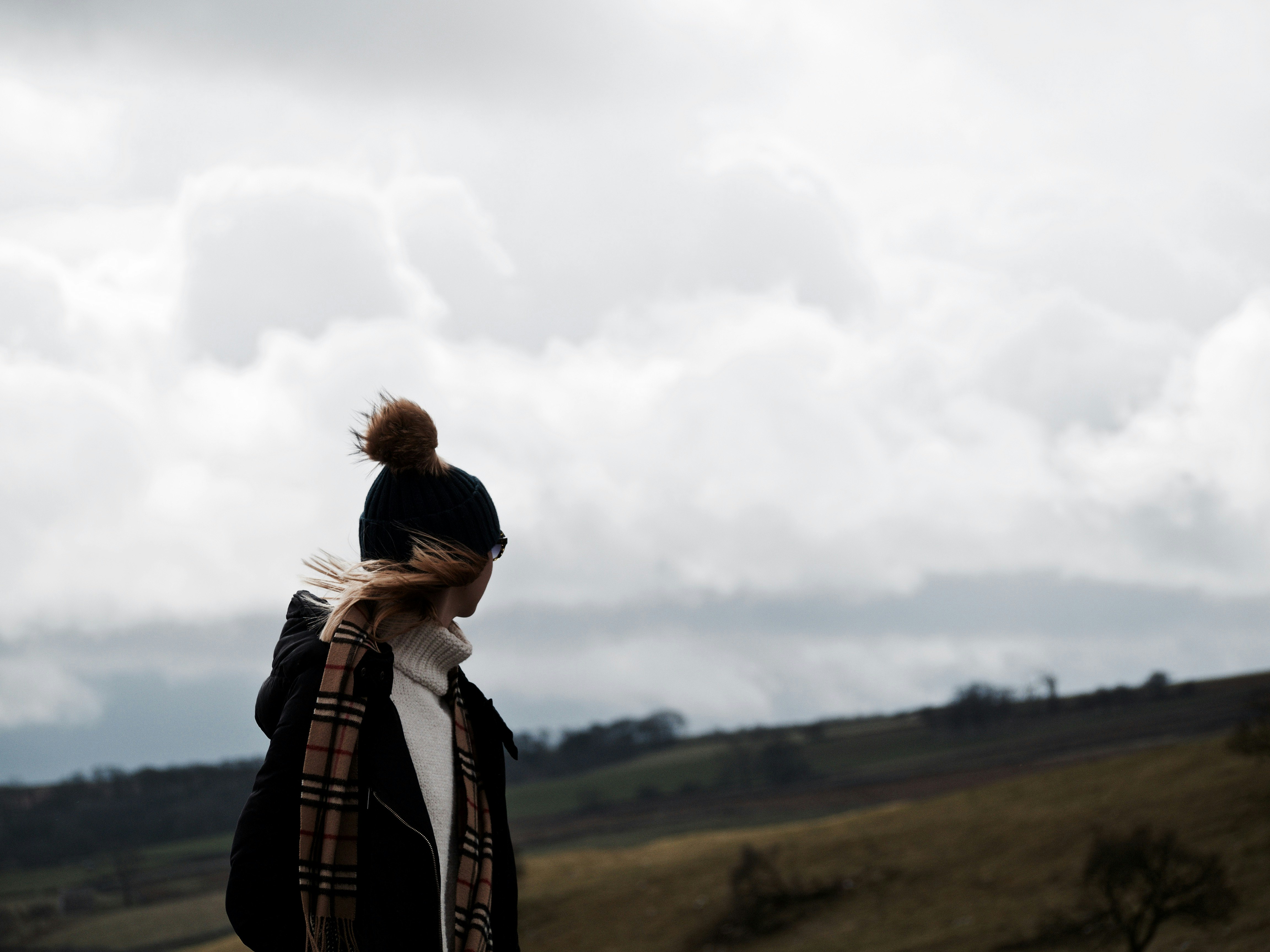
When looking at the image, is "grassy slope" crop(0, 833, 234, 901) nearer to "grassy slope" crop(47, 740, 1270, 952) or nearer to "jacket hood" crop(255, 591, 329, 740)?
"grassy slope" crop(47, 740, 1270, 952)

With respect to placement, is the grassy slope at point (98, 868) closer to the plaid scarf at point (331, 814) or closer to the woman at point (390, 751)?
the woman at point (390, 751)

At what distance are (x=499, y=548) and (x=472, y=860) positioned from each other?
0.99 metres

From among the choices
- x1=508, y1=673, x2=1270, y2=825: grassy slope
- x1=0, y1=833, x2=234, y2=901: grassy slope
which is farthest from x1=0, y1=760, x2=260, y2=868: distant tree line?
x1=508, y1=673, x2=1270, y2=825: grassy slope

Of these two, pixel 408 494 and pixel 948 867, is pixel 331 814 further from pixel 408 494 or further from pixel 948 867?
pixel 948 867

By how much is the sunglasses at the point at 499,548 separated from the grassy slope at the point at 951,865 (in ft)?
142

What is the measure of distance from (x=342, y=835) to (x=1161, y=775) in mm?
66818

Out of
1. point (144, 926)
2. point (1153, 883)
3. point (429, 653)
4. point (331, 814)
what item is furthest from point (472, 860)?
point (144, 926)

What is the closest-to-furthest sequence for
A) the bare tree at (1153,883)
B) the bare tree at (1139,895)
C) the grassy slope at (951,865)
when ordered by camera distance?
the bare tree at (1153,883)
the bare tree at (1139,895)
the grassy slope at (951,865)

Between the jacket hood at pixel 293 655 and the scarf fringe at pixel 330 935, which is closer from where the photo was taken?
the scarf fringe at pixel 330 935

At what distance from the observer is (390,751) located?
11.8 ft

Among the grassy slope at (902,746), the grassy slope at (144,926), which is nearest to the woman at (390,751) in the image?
the grassy slope at (144,926)

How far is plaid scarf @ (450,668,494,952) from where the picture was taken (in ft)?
12.0

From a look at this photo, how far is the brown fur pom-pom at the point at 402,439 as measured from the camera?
3770 mm

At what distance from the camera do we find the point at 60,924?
312 ft
